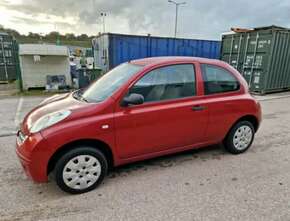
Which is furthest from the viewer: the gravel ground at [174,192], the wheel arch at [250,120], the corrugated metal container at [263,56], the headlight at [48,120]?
the corrugated metal container at [263,56]

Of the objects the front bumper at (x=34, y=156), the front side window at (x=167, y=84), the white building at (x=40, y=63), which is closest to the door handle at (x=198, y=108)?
the front side window at (x=167, y=84)

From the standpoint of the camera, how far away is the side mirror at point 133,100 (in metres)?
2.65

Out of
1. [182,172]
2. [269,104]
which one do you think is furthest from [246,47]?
[182,172]

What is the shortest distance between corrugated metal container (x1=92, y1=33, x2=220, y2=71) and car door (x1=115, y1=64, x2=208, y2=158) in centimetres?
794

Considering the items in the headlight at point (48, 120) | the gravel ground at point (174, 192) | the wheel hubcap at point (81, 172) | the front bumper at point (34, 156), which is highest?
the headlight at point (48, 120)

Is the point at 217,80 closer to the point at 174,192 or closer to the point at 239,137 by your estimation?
the point at 239,137

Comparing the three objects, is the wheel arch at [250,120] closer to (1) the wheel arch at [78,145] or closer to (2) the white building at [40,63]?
(1) the wheel arch at [78,145]

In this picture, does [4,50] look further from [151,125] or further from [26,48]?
[151,125]

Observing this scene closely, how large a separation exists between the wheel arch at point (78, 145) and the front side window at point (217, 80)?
165 cm

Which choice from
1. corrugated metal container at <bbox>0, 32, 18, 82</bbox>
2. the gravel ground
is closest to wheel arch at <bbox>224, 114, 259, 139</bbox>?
the gravel ground

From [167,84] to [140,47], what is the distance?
28.1 ft

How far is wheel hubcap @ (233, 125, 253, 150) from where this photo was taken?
3.68 meters

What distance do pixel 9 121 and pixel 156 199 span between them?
479 cm

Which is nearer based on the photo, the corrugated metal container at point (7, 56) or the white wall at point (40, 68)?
the white wall at point (40, 68)
